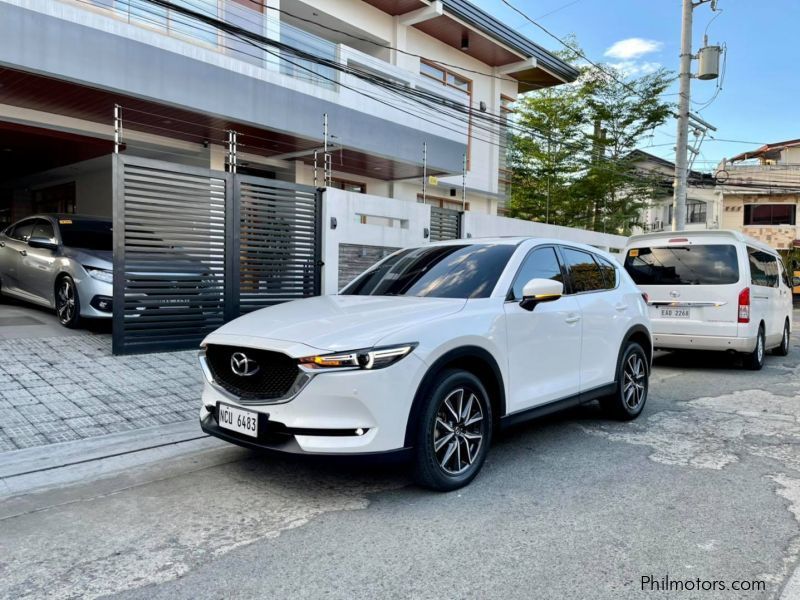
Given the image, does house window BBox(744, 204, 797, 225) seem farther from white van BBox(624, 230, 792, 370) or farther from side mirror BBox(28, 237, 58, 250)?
side mirror BBox(28, 237, 58, 250)

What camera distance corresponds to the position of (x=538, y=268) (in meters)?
4.99

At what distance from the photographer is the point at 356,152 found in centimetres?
1384

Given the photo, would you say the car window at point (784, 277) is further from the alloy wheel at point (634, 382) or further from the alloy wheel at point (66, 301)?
the alloy wheel at point (66, 301)

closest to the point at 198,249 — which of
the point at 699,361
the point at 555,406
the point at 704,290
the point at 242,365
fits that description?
the point at 242,365

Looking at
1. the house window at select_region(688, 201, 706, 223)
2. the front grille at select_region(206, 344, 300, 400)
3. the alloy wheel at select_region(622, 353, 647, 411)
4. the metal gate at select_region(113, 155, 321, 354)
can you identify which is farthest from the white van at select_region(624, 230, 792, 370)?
the house window at select_region(688, 201, 706, 223)

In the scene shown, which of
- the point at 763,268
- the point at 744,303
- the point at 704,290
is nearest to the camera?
the point at 744,303

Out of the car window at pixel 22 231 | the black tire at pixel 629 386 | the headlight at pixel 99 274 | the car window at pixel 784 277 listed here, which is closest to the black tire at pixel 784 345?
the car window at pixel 784 277

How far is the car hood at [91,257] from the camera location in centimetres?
805

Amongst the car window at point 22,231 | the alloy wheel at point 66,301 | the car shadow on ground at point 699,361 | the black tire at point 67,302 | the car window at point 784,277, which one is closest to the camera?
the black tire at point 67,302

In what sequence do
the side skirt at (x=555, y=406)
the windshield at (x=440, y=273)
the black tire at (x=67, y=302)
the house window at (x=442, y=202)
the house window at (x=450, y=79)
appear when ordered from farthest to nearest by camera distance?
the house window at (x=442, y=202)
the house window at (x=450, y=79)
the black tire at (x=67, y=302)
the windshield at (x=440, y=273)
the side skirt at (x=555, y=406)

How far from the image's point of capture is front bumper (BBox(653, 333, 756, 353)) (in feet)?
28.6

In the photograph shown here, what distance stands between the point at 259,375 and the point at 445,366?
1.17 metres

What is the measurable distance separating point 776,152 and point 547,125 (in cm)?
2193

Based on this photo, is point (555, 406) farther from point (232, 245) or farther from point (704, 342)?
point (232, 245)
